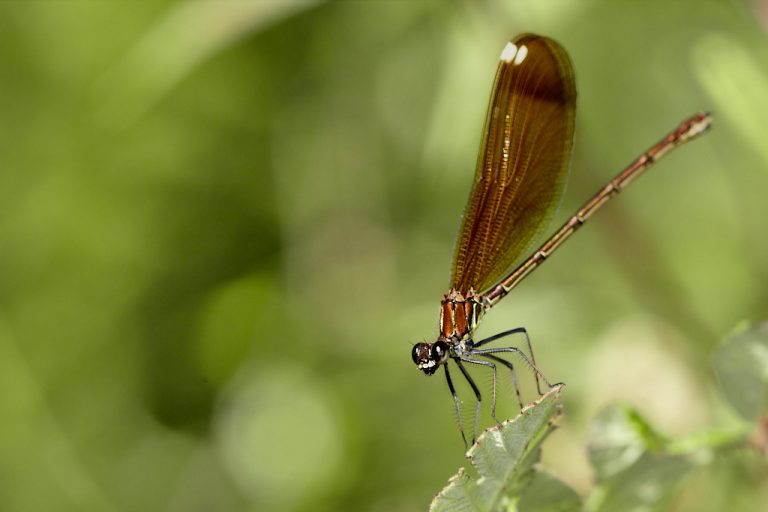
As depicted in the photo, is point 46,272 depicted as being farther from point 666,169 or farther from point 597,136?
point 666,169

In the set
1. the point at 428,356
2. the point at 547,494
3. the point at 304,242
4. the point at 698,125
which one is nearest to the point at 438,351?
the point at 428,356

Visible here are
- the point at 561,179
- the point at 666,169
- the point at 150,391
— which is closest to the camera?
Answer: the point at 561,179

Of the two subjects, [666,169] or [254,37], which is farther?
[254,37]

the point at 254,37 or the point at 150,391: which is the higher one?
the point at 254,37

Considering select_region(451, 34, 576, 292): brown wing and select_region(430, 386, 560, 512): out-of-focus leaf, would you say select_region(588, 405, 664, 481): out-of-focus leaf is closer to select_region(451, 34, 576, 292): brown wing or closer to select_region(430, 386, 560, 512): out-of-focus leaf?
select_region(430, 386, 560, 512): out-of-focus leaf

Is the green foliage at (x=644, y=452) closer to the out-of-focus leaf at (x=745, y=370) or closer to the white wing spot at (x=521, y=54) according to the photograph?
the out-of-focus leaf at (x=745, y=370)

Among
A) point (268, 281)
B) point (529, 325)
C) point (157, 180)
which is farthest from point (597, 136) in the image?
point (157, 180)

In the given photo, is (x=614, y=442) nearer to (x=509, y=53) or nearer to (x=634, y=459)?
(x=634, y=459)
